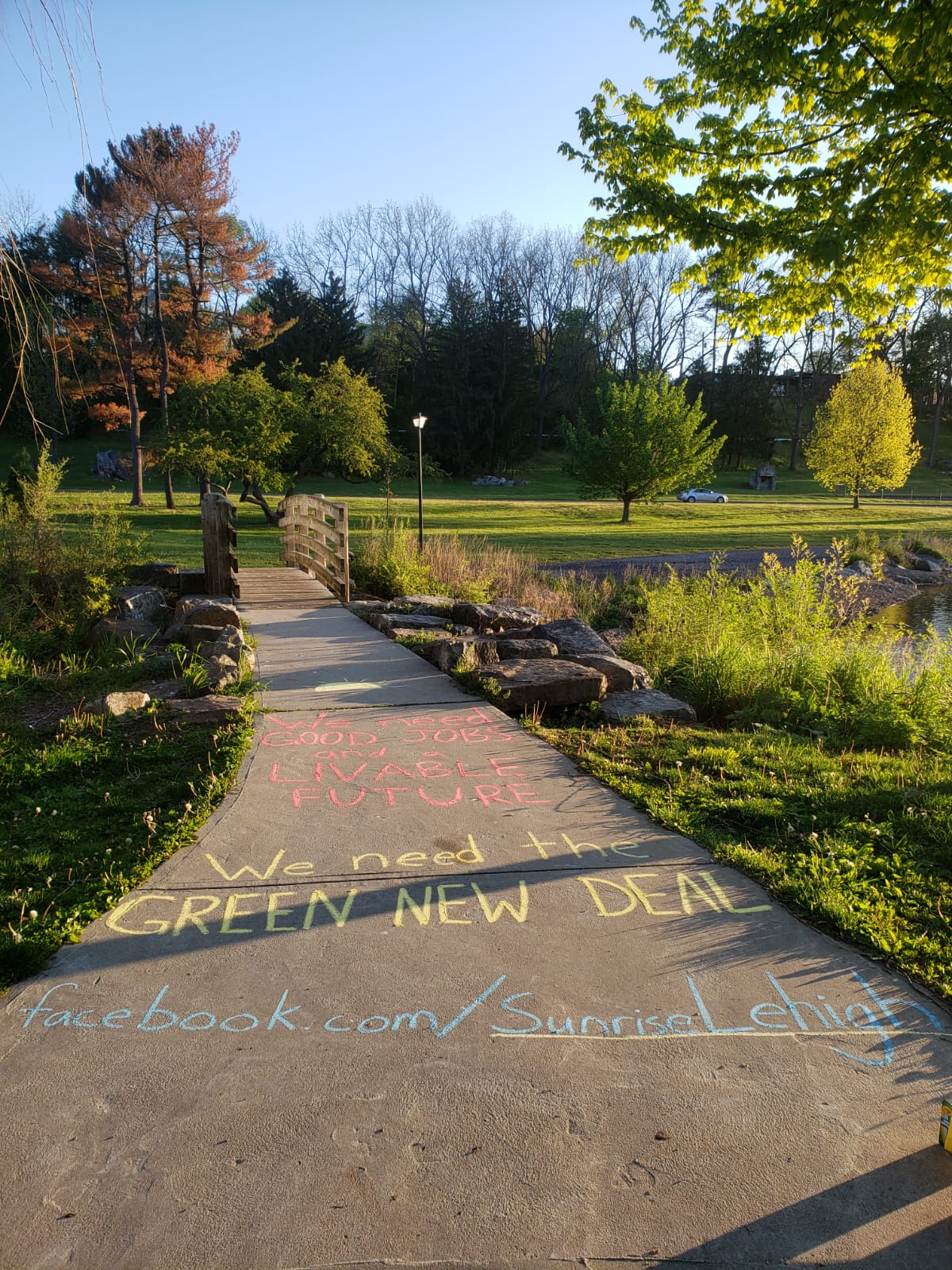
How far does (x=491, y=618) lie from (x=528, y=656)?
1740 millimetres

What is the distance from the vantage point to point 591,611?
44.6 ft

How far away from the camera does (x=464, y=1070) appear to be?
262 cm

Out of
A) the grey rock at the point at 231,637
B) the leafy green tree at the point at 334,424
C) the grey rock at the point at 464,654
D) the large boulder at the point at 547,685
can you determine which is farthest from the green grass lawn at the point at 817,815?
the leafy green tree at the point at 334,424

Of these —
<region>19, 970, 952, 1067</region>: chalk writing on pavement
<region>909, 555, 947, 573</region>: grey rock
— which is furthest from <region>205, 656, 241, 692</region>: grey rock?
<region>909, 555, 947, 573</region>: grey rock

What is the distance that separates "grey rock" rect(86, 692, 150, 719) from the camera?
5.94 m

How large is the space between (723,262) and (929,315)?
70063 mm

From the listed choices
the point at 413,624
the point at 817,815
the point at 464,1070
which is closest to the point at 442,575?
the point at 413,624

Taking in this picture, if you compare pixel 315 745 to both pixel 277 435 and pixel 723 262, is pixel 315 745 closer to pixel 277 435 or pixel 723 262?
pixel 723 262

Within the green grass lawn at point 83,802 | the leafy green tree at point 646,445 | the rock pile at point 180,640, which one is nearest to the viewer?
the green grass lawn at point 83,802

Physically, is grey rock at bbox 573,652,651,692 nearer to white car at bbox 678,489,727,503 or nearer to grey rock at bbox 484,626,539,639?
grey rock at bbox 484,626,539,639

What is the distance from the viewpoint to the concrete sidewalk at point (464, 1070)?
209 cm

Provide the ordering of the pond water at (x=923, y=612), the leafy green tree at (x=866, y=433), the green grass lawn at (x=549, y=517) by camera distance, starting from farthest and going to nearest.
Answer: the leafy green tree at (x=866, y=433), the green grass lawn at (x=549, y=517), the pond water at (x=923, y=612)

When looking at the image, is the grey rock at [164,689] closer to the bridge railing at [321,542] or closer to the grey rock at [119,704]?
the grey rock at [119,704]

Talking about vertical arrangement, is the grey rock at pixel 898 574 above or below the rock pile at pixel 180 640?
below
